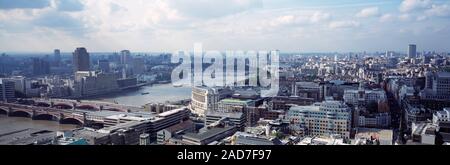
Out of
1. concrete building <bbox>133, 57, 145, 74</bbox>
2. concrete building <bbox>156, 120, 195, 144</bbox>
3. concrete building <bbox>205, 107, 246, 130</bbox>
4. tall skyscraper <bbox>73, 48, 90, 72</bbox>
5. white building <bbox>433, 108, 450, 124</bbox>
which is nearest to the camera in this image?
concrete building <bbox>156, 120, 195, 144</bbox>

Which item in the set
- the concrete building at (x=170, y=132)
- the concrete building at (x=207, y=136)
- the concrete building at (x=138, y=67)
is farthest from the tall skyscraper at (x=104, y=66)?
the concrete building at (x=207, y=136)

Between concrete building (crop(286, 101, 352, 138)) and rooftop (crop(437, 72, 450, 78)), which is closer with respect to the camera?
concrete building (crop(286, 101, 352, 138))

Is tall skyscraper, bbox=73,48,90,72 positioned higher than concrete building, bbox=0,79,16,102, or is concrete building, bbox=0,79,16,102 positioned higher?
tall skyscraper, bbox=73,48,90,72

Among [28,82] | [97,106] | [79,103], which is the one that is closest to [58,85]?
[28,82]

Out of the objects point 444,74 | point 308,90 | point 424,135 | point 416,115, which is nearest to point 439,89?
point 444,74

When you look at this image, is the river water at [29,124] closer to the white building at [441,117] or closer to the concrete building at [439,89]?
the white building at [441,117]

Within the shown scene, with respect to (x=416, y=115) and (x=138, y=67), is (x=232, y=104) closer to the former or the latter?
(x=416, y=115)

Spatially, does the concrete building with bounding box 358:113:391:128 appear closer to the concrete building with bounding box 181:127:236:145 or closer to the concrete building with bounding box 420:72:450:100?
the concrete building with bounding box 420:72:450:100

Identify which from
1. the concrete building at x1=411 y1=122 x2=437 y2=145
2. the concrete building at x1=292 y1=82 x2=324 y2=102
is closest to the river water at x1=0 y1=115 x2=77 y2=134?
the concrete building at x1=292 y1=82 x2=324 y2=102
